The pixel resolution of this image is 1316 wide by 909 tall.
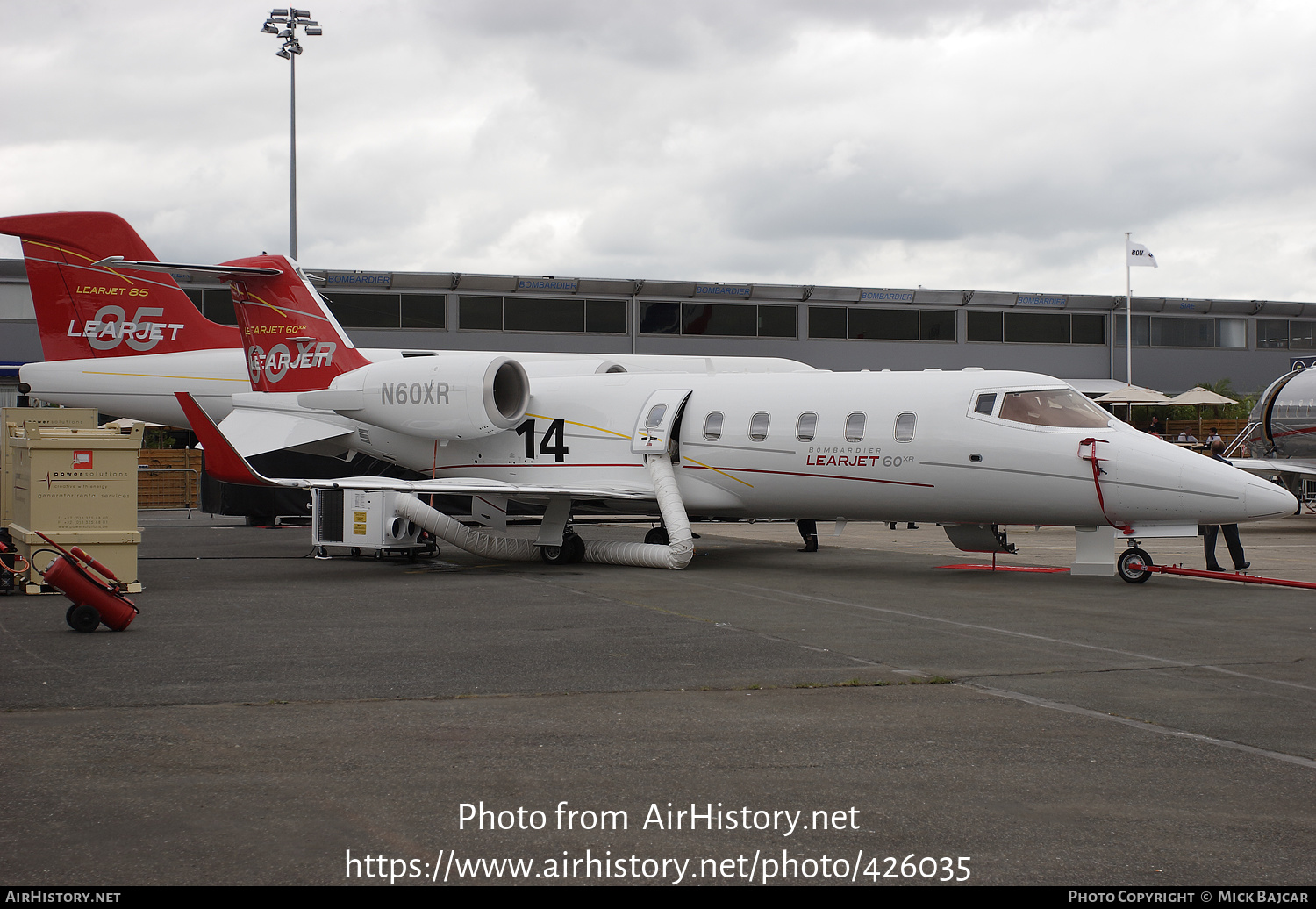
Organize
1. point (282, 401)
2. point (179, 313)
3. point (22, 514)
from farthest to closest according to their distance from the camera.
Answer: point (179, 313) → point (282, 401) → point (22, 514)

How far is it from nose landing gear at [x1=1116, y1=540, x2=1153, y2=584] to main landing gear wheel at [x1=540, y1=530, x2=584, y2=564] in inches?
300

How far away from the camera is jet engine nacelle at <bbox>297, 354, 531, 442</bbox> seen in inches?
712

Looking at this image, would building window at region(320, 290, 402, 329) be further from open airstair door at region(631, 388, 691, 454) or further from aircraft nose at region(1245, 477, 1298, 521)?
aircraft nose at region(1245, 477, 1298, 521)

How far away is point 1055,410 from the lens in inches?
579

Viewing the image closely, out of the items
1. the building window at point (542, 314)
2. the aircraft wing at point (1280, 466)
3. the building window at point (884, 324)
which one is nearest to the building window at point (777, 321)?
the building window at point (884, 324)

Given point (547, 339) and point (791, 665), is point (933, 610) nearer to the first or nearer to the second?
point (791, 665)

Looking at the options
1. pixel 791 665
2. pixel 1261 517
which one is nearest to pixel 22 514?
pixel 791 665

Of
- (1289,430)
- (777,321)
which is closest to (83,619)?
(1289,430)

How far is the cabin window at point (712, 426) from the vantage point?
17.0 meters

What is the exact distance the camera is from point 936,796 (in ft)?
17.3

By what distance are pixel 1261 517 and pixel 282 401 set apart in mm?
15046

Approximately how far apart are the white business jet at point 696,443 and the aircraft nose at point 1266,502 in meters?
0.02

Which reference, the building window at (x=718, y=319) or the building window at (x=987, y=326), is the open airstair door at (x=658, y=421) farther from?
the building window at (x=987, y=326)

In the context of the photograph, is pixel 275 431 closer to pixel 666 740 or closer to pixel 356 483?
pixel 356 483
